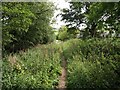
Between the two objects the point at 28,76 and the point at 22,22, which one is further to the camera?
the point at 22,22

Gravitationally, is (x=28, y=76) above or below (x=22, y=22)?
below

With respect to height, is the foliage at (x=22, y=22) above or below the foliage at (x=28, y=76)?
above

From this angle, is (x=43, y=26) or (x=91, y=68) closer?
(x=91, y=68)

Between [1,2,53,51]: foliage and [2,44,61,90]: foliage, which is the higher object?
[1,2,53,51]: foliage

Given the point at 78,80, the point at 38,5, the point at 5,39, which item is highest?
the point at 38,5

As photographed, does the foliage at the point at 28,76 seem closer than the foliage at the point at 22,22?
Yes

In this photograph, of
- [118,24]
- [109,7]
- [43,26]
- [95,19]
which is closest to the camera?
[109,7]

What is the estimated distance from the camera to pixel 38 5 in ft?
60.1

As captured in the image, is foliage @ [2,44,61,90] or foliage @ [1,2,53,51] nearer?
foliage @ [2,44,61,90]

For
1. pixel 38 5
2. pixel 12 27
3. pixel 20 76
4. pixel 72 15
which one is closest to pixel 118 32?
pixel 20 76

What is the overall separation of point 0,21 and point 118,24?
269 inches

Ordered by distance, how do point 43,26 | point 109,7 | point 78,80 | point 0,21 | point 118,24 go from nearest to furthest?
point 109,7
point 118,24
point 78,80
point 0,21
point 43,26

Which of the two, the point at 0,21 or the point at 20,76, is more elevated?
the point at 0,21

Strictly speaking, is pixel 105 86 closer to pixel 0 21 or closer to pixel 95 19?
pixel 95 19
